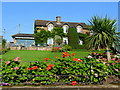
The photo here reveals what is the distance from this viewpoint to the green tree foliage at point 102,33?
Answer: 6453 millimetres

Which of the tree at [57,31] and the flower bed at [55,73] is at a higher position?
the tree at [57,31]

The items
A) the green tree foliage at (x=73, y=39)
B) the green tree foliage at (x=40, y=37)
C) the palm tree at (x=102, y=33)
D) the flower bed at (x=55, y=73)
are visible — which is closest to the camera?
the flower bed at (x=55, y=73)

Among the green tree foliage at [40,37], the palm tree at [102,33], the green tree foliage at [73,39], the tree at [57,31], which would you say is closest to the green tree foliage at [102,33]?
the palm tree at [102,33]

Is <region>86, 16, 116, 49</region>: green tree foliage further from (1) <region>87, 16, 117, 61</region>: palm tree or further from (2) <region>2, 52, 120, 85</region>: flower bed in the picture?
(2) <region>2, 52, 120, 85</region>: flower bed

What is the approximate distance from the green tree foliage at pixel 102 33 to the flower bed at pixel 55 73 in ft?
7.78

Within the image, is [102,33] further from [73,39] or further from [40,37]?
[40,37]

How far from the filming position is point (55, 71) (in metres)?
4.22

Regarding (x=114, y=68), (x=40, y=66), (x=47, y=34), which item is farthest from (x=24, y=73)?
(x=47, y=34)

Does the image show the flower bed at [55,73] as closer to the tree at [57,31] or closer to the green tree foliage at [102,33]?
the green tree foliage at [102,33]

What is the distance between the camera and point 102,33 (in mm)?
6438

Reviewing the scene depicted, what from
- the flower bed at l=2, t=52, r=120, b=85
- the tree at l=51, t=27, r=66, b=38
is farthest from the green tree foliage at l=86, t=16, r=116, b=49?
the tree at l=51, t=27, r=66, b=38

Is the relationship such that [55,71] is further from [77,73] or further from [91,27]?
[91,27]

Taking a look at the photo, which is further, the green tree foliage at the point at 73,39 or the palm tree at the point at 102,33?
the green tree foliage at the point at 73,39

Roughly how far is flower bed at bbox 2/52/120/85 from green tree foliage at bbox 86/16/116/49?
237cm
